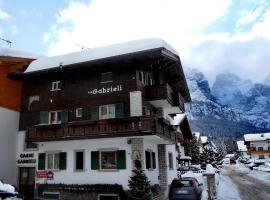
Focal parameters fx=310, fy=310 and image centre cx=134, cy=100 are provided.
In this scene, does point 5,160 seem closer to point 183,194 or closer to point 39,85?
point 39,85

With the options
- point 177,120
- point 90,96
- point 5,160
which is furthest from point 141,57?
point 177,120

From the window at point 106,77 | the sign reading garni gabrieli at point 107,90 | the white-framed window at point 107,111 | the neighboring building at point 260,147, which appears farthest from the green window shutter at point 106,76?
the neighboring building at point 260,147

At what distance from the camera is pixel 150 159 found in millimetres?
22688

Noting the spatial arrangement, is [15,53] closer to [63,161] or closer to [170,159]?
[63,161]

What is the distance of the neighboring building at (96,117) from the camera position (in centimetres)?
2097

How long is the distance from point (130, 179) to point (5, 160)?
35.5 ft

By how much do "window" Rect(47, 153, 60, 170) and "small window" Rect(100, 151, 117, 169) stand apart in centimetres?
384

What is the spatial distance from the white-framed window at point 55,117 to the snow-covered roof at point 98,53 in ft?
12.1

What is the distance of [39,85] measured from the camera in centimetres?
2641

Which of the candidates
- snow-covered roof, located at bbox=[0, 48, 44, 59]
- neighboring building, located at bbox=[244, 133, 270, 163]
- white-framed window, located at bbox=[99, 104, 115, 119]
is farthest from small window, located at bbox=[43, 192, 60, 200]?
neighboring building, located at bbox=[244, 133, 270, 163]

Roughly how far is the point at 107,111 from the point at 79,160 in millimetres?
4117

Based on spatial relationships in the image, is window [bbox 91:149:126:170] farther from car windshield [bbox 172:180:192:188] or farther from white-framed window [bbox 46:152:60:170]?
car windshield [bbox 172:180:192:188]

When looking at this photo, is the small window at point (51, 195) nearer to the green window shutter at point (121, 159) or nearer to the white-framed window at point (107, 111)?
the green window shutter at point (121, 159)

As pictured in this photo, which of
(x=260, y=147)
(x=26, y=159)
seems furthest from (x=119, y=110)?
(x=260, y=147)
